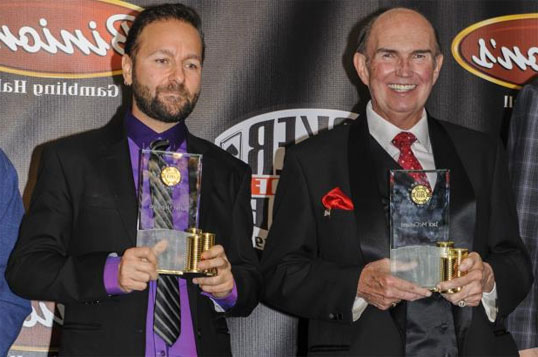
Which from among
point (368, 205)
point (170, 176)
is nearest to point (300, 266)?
point (368, 205)

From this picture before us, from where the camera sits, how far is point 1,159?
3.07 m

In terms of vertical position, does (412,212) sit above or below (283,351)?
above

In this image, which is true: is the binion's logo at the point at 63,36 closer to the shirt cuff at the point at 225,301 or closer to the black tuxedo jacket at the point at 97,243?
the black tuxedo jacket at the point at 97,243

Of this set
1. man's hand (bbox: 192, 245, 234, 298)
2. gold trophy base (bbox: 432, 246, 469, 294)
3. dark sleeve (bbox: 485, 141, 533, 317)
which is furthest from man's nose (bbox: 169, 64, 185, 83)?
dark sleeve (bbox: 485, 141, 533, 317)

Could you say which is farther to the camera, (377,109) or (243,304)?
(377,109)

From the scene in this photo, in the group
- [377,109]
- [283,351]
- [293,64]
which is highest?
[293,64]

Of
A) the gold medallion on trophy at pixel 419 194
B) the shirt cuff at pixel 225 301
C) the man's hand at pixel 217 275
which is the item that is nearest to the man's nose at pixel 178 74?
the man's hand at pixel 217 275

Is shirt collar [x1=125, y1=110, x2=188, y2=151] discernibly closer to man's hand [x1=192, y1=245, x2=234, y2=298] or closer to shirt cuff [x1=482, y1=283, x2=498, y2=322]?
man's hand [x1=192, y1=245, x2=234, y2=298]

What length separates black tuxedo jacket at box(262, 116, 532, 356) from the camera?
2865mm

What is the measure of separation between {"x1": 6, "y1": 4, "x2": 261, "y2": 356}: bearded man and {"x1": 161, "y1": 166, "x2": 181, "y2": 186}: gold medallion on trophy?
0.56 feet

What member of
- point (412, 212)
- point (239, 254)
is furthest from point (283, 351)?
point (412, 212)

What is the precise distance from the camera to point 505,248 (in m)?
3.03

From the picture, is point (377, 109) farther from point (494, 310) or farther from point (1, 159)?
point (1, 159)

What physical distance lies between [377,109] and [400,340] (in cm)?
77
